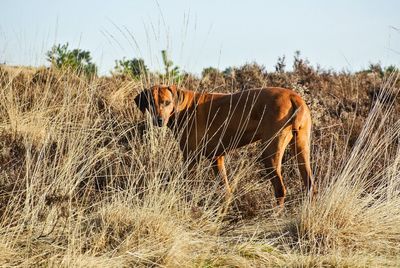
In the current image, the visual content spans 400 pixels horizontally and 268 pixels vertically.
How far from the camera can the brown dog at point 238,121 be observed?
6.27 metres

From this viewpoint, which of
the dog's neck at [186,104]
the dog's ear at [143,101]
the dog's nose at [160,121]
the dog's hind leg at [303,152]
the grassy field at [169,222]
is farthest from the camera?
the dog's neck at [186,104]

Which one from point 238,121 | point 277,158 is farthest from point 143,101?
point 277,158

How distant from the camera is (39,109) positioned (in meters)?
7.96

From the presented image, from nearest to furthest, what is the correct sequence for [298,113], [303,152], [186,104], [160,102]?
[298,113], [303,152], [160,102], [186,104]

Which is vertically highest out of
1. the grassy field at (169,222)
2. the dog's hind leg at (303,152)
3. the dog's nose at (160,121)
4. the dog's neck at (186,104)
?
the dog's neck at (186,104)

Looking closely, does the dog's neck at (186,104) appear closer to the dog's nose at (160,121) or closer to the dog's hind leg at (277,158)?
the dog's nose at (160,121)

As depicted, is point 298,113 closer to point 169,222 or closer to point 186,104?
point 186,104

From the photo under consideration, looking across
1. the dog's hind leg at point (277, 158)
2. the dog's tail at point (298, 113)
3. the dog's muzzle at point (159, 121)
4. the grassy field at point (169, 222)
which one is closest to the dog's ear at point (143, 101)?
the dog's muzzle at point (159, 121)

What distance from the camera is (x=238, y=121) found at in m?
6.59

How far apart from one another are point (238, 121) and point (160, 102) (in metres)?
0.85

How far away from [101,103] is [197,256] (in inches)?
183

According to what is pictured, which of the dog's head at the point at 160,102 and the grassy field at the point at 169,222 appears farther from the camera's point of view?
the dog's head at the point at 160,102

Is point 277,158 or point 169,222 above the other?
point 277,158

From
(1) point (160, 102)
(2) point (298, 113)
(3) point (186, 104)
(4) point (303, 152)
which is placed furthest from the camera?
(3) point (186, 104)
